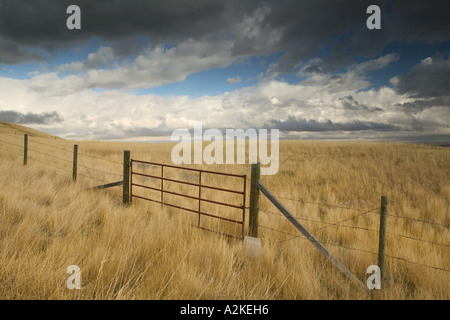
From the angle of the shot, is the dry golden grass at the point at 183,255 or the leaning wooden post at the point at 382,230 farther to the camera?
the leaning wooden post at the point at 382,230

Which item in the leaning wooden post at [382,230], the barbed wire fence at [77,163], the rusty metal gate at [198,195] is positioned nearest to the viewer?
the leaning wooden post at [382,230]

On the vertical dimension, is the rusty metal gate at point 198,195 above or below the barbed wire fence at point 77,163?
below

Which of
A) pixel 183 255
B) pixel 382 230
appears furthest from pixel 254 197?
pixel 382 230

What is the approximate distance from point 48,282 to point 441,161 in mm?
21012

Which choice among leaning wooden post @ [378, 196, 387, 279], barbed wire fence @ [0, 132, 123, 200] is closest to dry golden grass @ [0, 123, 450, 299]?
leaning wooden post @ [378, 196, 387, 279]

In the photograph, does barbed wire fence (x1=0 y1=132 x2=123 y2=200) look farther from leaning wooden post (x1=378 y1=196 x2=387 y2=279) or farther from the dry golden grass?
leaning wooden post (x1=378 y1=196 x2=387 y2=279)

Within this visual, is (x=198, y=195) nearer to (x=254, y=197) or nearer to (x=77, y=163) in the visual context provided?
(x=254, y=197)

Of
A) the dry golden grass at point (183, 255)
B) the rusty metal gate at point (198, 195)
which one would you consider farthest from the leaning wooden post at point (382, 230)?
the rusty metal gate at point (198, 195)

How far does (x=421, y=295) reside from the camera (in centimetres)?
366

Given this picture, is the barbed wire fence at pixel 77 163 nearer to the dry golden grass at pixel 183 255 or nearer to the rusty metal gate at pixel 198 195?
the rusty metal gate at pixel 198 195

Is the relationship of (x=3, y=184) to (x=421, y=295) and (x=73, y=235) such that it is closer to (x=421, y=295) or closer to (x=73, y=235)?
(x=73, y=235)

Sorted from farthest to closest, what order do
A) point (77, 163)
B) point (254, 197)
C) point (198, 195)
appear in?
point (77, 163)
point (198, 195)
point (254, 197)
